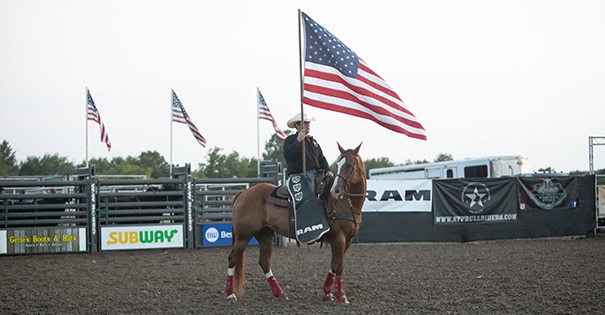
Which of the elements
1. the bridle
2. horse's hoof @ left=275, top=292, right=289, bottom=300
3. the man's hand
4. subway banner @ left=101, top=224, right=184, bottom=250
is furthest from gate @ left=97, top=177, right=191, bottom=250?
the bridle

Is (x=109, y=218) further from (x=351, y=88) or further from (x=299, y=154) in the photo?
(x=351, y=88)

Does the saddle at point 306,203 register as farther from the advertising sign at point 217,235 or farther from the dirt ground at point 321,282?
the advertising sign at point 217,235

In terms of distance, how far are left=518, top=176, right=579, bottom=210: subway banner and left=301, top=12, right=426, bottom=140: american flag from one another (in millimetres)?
10541

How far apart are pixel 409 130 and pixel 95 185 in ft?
33.5

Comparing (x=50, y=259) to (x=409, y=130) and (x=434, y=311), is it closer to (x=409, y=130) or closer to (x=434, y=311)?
(x=409, y=130)

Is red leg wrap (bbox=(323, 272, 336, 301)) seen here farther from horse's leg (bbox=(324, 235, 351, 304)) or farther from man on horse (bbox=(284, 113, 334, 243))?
man on horse (bbox=(284, 113, 334, 243))

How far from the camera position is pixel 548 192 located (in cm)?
1911

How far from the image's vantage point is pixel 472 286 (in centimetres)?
928

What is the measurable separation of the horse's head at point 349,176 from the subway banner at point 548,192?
1156cm

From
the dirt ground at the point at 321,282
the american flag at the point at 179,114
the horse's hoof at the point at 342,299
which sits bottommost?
the dirt ground at the point at 321,282

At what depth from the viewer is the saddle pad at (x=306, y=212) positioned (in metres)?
8.46

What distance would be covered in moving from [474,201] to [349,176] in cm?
1100

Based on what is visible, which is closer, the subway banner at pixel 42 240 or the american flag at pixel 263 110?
the subway banner at pixel 42 240

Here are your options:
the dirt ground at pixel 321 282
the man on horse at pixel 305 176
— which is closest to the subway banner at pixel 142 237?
the dirt ground at pixel 321 282
